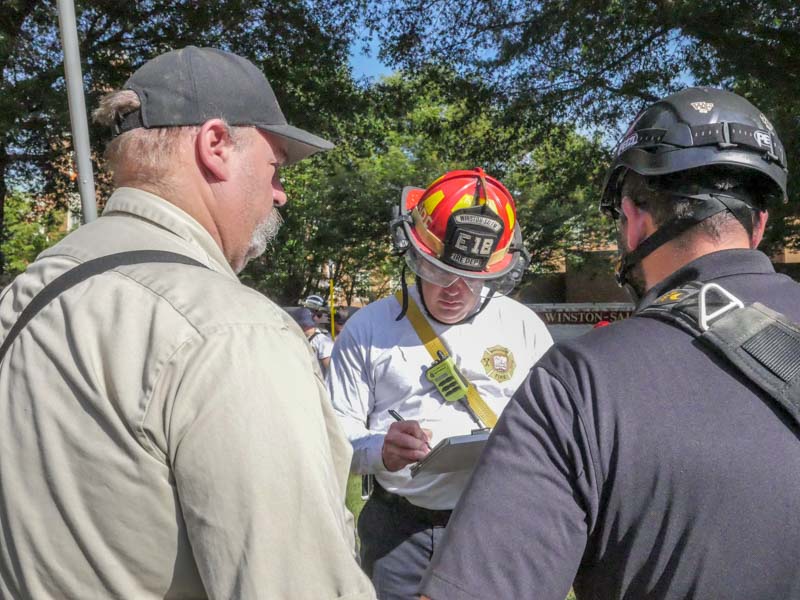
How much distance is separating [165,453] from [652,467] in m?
0.81

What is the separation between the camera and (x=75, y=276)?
52.9 inches

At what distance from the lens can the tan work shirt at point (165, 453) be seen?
1.19 m

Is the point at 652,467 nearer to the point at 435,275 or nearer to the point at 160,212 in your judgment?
the point at 160,212

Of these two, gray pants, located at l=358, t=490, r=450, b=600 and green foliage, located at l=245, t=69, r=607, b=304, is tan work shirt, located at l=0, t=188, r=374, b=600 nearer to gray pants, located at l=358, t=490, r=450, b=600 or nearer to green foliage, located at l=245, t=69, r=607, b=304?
gray pants, located at l=358, t=490, r=450, b=600

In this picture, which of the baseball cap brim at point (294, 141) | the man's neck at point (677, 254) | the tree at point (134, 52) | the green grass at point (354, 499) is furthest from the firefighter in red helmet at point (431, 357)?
the tree at point (134, 52)

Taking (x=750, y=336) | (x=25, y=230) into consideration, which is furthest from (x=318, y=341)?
(x=25, y=230)

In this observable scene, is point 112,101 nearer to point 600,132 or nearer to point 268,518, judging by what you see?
point 268,518

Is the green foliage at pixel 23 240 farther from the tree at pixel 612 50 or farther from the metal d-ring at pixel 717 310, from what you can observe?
the metal d-ring at pixel 717 310

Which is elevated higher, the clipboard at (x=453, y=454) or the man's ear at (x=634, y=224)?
the man's ear at (x=634, y=224)

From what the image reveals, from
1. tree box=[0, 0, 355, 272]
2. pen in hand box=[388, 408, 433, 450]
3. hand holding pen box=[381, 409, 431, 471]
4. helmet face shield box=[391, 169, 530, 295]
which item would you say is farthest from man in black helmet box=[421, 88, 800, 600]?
tree box=[0, 0, 355, 272]

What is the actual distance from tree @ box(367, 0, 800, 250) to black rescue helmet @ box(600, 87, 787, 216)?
9228 millimetres

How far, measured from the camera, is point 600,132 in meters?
13.6

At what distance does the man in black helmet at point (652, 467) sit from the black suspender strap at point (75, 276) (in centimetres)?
69

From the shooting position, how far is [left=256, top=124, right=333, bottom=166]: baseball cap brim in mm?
1682
